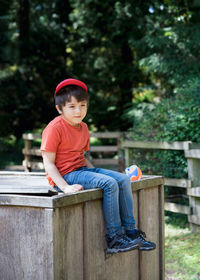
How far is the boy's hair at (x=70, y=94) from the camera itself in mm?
3141

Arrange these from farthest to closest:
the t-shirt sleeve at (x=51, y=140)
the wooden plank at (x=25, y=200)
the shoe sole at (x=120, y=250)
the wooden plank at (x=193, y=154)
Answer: the wooden plank at (x=193, y=154)
the t-shirt sleeve at (x=51, y=140)
the shoe sole at (x=120, y=250)
the wooden plank at (x=25, y=200)

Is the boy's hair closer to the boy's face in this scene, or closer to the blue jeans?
the boy's face

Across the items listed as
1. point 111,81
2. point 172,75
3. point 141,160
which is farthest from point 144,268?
point 111,81

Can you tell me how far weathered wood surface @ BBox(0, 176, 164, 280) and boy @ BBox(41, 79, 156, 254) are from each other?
102 mm

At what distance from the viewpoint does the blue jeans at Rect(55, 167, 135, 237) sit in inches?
117

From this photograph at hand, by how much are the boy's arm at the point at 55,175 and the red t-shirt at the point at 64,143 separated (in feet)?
0.17

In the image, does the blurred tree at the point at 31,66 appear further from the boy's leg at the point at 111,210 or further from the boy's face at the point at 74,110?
the boy's leg at the point at 111,210

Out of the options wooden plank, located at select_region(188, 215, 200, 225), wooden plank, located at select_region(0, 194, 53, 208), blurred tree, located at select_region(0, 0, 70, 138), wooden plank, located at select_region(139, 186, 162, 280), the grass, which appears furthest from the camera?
blurred tree, located at select_region(0, 0, 70, 138)

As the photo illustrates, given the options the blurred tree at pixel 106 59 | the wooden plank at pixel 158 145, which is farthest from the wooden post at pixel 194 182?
the blurred tree at pixel 106 59

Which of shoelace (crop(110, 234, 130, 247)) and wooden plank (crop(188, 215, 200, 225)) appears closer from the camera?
shoelace (crop(110, 234, 130, 247))

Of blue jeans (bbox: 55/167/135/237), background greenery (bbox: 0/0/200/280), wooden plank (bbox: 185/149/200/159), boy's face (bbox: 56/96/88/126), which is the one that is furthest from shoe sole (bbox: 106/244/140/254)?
background greenery (bbox: 0/0/200/280)

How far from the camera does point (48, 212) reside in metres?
2.54

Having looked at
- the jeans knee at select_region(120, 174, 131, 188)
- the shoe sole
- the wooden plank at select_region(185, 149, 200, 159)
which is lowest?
the shoe sole

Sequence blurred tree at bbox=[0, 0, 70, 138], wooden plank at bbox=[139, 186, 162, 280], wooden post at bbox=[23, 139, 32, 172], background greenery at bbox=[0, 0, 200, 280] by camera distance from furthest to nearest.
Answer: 1. blurred tree at bbox=[0, 0, 70, 138]
2. background greenery at bbox=[0, 0, 200, 280]
3. wooden post at bbox=[23, 139, 32, 172]
4. wooden plank at bbox=[139, 186, 162, 280]
